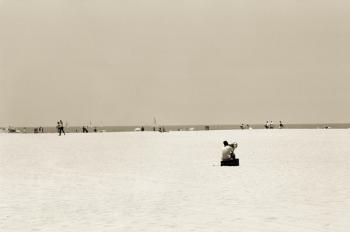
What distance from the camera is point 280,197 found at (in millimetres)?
12945

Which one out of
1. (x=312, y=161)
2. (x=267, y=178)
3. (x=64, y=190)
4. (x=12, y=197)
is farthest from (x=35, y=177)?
(x=312, y=161)

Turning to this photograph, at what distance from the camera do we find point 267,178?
17.3 meters

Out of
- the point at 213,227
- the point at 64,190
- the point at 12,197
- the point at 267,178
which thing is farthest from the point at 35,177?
the point at 213,227

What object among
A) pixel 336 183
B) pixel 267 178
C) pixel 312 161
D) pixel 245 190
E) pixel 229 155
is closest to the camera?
pixel 245 190

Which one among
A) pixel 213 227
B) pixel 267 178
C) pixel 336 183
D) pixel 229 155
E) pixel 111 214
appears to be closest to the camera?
pixel 213 227

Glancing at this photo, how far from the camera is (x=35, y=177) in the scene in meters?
18.3

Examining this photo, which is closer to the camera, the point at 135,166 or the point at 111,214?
the point at 111,214

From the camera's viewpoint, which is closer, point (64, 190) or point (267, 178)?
point (64, 190)

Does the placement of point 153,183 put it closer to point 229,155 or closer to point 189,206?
point 189,206

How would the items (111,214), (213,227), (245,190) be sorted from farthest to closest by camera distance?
(245,190), (111,214), (213,227)

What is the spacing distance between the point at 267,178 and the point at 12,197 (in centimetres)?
772

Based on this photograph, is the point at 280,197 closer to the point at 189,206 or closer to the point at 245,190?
the point at 245,190

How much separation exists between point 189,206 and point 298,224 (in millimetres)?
2825

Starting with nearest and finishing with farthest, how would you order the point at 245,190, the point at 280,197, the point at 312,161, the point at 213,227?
1. the point at 213,227
2. the point at 280,197
3. the point at 245,190
4. the point at 312,161
